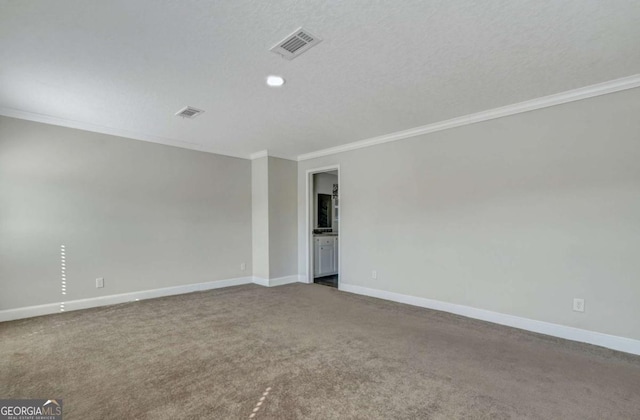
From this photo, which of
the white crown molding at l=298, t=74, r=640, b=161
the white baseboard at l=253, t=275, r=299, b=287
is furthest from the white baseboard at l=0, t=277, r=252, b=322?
the white crown molding at l=298, t=74, r=640, b=161

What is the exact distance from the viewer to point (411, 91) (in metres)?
3.00

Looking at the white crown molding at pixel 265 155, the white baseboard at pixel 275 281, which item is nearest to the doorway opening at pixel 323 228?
the white baseboard at pixel 275 281

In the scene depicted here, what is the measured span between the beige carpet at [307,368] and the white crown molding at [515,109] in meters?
2.40

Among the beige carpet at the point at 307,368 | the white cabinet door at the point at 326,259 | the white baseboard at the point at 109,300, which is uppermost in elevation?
the white cabinet door at the point at 326,259

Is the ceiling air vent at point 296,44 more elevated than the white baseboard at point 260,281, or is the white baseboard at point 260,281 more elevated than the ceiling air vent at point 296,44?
the ceiling air vent at point 296,44

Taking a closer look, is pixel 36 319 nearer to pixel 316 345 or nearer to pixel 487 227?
pixel 316 345

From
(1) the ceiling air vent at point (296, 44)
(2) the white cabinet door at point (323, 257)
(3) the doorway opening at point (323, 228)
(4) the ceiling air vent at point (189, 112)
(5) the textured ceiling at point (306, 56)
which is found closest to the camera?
(5) the textured ceiling at point (306, 56)

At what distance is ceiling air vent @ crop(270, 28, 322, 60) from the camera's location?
209 centimetres

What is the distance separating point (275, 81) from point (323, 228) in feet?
14.0

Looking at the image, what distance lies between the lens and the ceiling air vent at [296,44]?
209 centimetres

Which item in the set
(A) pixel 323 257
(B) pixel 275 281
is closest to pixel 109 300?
(B) pixel 275 281

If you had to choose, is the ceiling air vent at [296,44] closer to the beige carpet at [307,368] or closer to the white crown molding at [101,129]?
the beige carpet at [307,368]

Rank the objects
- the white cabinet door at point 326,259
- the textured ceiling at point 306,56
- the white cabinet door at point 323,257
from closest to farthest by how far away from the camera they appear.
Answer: the textured ceiling at point 306,56, the white cabinet door at point 323,257, the white cabinet door at point 326,259

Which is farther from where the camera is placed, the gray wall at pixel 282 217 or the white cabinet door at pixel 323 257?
the white cabinet door at pixel 323 257
